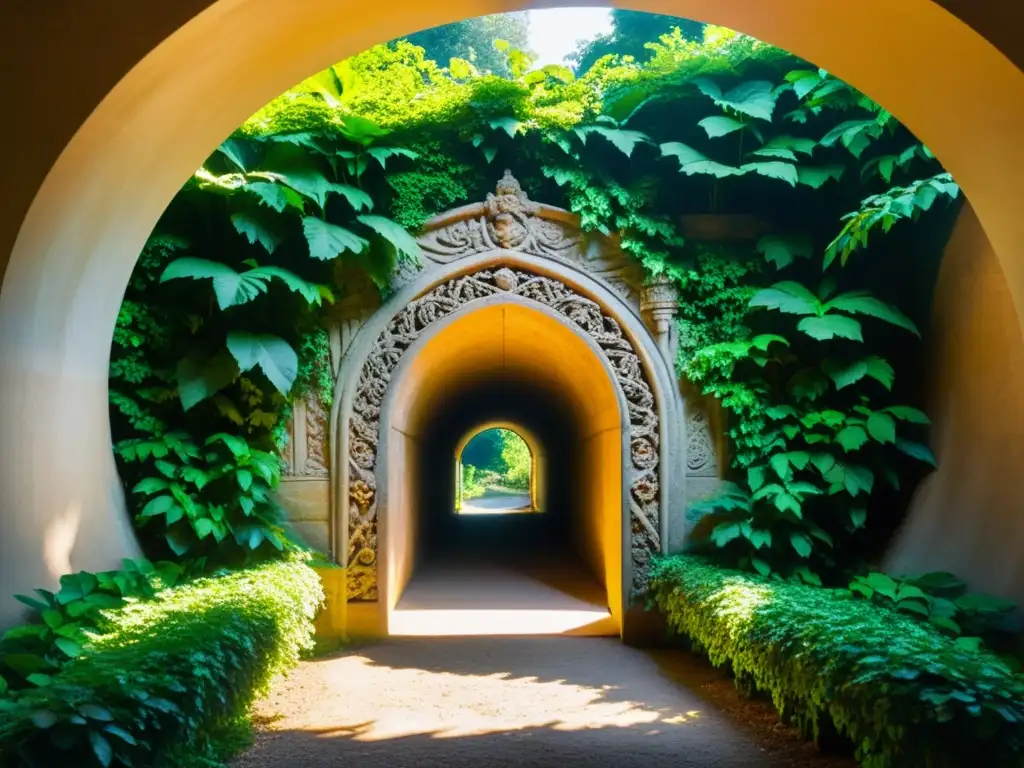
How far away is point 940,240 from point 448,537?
10.4 metres

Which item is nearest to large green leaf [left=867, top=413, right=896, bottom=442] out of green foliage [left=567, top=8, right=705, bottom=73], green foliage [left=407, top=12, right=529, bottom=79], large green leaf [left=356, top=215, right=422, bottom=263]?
large green leaf [left=356, top=215, right=422, bottom=263]

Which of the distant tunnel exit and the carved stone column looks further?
Result: the distant tunnel exit

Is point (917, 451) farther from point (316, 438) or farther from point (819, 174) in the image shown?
point (316, 438)

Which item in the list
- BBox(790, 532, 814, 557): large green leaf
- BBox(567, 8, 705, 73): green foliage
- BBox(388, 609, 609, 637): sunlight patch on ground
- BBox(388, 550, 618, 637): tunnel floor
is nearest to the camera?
BBox(790, 532, 814, 557): large green leaf

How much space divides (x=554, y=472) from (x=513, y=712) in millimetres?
10790

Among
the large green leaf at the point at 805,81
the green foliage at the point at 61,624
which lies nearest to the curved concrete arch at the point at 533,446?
the large green leaf at the point at 805,81

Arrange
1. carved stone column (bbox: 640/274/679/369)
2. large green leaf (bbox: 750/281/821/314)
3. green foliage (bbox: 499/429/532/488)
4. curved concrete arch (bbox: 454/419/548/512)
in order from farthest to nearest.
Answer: green foliage (bbox: 499/429/532/488), curved concrete arch (bbox: 454/419/548/512), carved stone column (bbox: 640/274/679/369), large green leaf (bbox: 750/281/821/314)

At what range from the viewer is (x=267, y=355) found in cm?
643

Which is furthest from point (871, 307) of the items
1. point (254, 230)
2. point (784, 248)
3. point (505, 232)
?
point (254, 230)

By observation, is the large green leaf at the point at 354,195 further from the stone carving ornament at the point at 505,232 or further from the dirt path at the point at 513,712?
the dirt path at the point at 513,712

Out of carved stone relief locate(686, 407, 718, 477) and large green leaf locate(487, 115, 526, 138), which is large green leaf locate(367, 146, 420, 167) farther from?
carved stone relief locate(686, 407, 718, 477)

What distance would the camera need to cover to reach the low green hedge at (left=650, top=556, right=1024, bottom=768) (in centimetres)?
298

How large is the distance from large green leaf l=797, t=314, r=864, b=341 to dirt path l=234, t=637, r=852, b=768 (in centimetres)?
284

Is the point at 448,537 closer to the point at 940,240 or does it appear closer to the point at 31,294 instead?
the point at 940,240
